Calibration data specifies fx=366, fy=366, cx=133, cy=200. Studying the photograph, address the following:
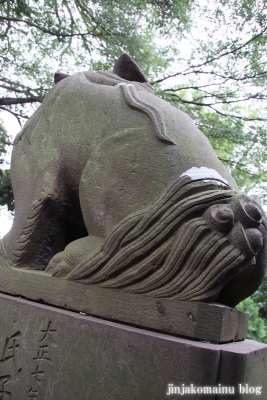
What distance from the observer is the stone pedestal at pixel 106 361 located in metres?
1.14

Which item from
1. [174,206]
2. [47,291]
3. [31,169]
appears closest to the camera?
[174,206]

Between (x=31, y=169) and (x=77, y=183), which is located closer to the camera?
(x=77, y=183)

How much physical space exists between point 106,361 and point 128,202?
60 cm

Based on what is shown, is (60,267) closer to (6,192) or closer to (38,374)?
(38,374)

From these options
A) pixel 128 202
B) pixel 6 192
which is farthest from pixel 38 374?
pixel 6 192

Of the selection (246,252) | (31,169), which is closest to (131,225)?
(246,252)

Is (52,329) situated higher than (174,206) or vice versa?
(174,206)

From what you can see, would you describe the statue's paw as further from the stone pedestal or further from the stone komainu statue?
the stone pedestal

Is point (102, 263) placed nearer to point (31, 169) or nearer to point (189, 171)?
point (189, 171)

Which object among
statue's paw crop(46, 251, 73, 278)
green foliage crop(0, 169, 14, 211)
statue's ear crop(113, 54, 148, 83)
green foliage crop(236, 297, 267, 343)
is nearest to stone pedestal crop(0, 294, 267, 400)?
statue's paw crop(46, 251, 73, 278)

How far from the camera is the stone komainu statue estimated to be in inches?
50.5

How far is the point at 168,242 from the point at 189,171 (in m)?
0.32

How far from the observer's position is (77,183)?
1.77 m

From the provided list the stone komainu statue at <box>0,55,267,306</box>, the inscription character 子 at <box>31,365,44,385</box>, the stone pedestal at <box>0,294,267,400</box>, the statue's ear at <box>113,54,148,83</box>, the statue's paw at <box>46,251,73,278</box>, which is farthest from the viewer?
the statue's ear at <box>113,54,148,83</box>
